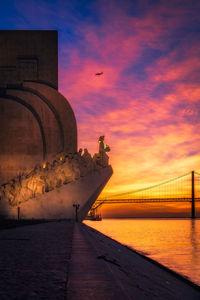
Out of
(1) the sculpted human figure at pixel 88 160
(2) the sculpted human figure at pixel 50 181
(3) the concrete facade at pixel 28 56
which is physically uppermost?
(3) the concrete facade at pixel 28 56

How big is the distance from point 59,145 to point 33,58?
217 inches

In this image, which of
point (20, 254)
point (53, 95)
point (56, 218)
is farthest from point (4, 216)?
point (20, 254)

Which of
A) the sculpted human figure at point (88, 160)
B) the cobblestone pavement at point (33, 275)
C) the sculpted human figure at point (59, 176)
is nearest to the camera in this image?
the cobblestone pavement at point (33, 275)

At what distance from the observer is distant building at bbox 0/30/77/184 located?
19828mm

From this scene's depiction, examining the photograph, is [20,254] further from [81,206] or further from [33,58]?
[33,58]

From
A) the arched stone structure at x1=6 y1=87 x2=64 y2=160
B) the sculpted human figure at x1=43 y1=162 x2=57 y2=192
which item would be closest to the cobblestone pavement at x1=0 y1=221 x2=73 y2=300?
the sculpted human figure at x1=43 y1=162 x2=57 y2=192

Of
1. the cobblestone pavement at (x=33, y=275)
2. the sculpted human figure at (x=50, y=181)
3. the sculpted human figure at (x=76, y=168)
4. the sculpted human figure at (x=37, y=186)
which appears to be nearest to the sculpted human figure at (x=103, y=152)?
the sculpted human figure at (x=76, y=168)

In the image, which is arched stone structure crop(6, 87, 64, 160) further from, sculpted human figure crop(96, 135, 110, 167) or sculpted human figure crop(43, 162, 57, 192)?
sculpted human figure crop(43, 162, 57, 192)

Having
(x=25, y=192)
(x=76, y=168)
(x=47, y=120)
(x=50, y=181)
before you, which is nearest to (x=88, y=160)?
(x=76, y=168)

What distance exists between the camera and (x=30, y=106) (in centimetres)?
2033

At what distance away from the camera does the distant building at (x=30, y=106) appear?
19.8 m

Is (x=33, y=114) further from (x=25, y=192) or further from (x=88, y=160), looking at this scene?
(x=25, y=192)

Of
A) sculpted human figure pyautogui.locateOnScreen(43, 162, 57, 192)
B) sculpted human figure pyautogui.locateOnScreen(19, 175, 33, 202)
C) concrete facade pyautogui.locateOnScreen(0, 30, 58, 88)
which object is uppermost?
concrete facade pyautogui.locateOnScreen(0, 30, 58, 88)

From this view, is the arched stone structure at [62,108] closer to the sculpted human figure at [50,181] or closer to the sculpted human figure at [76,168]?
the sculpted human figure at [76,168]
